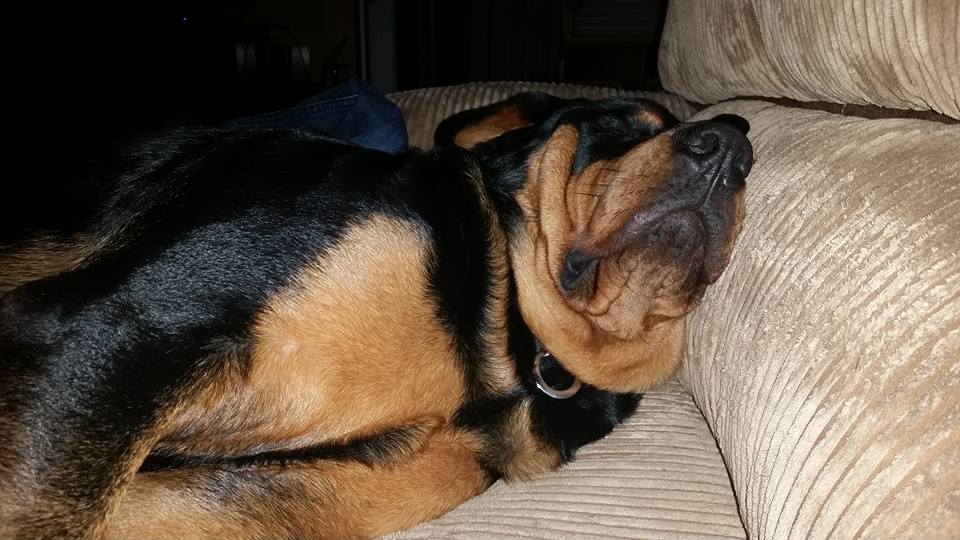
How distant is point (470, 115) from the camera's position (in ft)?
6.99

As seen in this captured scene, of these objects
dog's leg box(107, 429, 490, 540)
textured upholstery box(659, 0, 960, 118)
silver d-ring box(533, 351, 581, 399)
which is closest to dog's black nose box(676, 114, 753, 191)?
textured upholstery box(659, 0, 960, 118)

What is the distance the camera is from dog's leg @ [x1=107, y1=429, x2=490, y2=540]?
1.39 metres

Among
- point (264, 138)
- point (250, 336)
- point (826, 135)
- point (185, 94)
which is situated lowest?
point (185, 94)

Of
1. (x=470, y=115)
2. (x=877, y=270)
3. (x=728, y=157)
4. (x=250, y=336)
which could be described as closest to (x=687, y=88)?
(x=470, y=115)

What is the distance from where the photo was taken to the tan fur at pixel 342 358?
1.33 meters

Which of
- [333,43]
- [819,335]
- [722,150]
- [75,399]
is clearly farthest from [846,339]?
[333,43]

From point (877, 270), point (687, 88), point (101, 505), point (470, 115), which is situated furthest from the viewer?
point (687, 88)

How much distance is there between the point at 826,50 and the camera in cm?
149

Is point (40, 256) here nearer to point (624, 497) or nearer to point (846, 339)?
→ point (624, 497)

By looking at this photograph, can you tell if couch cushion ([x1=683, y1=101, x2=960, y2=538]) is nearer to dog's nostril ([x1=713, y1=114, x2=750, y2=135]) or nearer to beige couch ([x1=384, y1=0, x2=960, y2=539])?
beige couch ([x1=384, y1=0, x2=960, y2=539])

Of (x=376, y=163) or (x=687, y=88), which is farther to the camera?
(x=687, y=88)

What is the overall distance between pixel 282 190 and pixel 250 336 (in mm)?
302

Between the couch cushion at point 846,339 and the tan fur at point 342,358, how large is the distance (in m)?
0.58

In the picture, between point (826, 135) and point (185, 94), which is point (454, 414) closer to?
Result: point (826, 135)
